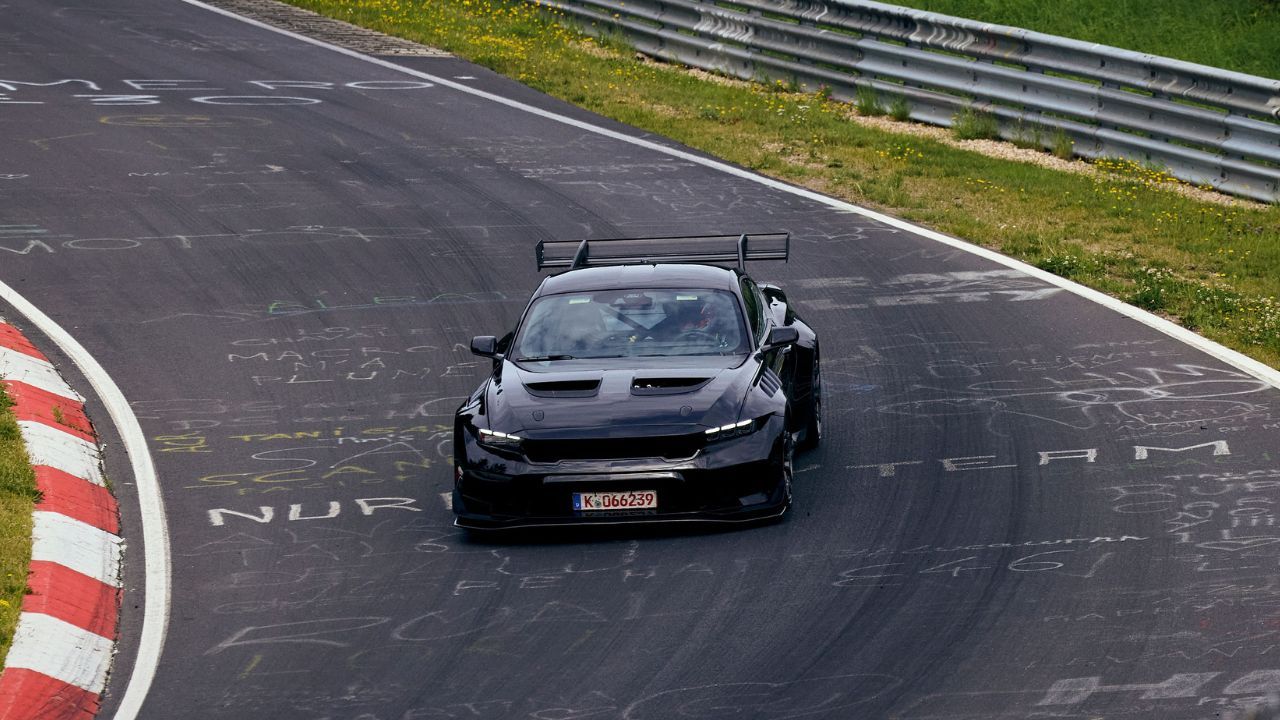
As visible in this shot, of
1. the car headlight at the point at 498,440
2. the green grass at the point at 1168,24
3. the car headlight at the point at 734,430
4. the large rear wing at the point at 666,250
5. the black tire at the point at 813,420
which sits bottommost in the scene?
the black tire at the point at 813,420

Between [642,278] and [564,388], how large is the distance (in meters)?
1.61

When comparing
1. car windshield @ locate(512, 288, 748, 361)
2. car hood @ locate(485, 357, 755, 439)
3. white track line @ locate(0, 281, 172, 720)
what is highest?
car windshield @ locate(512, 288, 748, 361)

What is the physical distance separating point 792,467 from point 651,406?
1242 mm

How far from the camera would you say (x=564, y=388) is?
10.8 metres

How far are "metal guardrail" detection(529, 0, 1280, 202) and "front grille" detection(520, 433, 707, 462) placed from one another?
988 cm

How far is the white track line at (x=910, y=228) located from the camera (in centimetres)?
1395

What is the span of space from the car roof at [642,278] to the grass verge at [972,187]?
4652 mm

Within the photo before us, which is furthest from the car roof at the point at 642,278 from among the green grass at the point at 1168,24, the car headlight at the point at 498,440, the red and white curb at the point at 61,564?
the green grass at the point at 1168,24

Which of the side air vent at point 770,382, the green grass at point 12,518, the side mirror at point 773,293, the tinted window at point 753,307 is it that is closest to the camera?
the green grass at point 12,518

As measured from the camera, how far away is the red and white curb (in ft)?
28.0

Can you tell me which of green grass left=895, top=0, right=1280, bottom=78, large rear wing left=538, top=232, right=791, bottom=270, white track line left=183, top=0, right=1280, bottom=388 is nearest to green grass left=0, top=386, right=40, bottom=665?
large rear wing left=538, top=232, right=791, bottom=270

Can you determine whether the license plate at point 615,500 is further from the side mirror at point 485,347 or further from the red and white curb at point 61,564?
the red and white curb at point 61,564

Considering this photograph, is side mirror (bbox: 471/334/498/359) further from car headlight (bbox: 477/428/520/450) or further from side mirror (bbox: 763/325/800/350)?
side mirror (bbox: 763/325/800/350)

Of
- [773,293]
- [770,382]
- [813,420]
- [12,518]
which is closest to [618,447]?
[770,382]
